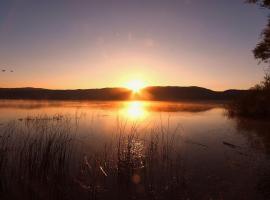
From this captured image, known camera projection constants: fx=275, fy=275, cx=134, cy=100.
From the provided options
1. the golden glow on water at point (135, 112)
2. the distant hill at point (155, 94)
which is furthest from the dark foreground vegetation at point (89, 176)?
the distant hill at point (155, 94)

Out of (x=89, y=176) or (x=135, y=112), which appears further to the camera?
(x=135, y=112)

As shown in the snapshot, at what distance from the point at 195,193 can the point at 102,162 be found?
3.81 meters

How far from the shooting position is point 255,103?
30922mm

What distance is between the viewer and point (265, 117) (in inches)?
1184

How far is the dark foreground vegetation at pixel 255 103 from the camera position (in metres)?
28.1

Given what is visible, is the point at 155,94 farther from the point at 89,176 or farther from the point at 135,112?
the point at 89,176

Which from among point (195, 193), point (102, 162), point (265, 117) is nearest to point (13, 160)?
point (102, 162)

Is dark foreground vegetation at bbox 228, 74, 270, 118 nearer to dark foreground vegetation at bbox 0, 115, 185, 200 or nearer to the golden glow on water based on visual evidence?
the golden glow on water

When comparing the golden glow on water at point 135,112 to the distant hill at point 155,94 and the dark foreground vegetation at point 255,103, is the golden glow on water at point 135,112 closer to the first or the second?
the dark foreground vegetation at point 255,103

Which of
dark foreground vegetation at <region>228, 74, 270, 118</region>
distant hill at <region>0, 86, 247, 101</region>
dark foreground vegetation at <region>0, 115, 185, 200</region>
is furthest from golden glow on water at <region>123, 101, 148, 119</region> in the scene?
distant hill at <region>0, 86, 247, 101</region>

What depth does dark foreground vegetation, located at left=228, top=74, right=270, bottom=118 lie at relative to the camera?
28.1 m

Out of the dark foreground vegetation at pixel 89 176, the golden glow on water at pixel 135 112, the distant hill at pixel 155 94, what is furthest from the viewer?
the distant hill at pixel 155 94

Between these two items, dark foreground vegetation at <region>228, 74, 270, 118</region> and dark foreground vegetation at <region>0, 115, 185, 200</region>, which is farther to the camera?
dark foreground vegetation at <region>228, 74, 270, 118</region>

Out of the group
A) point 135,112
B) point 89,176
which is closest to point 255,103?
point 135,112
